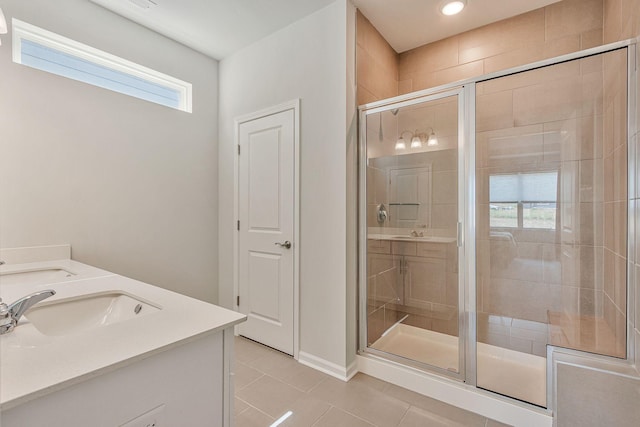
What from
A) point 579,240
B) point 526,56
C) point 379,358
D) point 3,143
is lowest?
point 379,358

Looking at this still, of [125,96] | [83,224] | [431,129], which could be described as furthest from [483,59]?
[83,224]

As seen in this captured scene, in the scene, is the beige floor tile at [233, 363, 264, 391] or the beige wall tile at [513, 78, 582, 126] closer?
the beige wall tile at [513, 78, 582, 126]

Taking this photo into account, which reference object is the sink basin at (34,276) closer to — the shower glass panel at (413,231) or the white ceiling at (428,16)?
the shower glass panel at (413,231)

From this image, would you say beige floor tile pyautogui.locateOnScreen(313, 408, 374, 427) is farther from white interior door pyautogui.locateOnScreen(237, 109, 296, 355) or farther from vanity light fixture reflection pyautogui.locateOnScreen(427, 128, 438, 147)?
vanity light fixture reflection pyautogui.locateOnScreen(427, 128, 438, 147)

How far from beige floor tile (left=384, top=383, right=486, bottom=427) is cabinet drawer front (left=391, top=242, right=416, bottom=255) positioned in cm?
94

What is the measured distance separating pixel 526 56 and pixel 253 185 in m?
2.46

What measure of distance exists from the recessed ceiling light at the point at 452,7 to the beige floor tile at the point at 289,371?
286 cm

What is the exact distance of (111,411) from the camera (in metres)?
0.75

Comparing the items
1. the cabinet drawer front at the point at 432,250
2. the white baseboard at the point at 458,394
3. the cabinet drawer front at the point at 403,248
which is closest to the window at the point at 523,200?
the cabinet drawer front at the point at 432,250

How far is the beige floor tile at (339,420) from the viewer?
166 centimetres

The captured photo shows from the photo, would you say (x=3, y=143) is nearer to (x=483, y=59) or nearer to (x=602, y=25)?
(x=483, y=59)

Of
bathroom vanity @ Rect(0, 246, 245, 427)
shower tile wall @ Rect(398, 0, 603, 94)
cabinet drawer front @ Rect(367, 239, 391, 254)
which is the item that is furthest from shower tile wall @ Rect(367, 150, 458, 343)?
bathroom vanity @ Rect(0, 246, 245, 427)

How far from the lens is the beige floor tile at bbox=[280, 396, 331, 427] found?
65.9 inches

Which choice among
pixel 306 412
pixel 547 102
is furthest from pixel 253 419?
pixel 547 102
